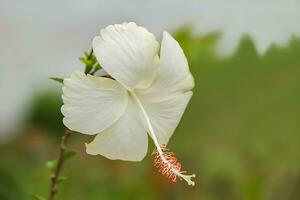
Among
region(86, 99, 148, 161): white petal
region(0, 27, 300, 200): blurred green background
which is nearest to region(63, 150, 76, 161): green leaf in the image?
region(86, 99, 148, 161): white petal

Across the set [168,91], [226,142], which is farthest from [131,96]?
[226,142]

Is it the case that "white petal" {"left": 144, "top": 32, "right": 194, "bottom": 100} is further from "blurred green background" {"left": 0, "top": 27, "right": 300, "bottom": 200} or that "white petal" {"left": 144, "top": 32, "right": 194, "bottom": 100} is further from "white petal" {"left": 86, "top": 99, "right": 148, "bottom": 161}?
"blurred green background" {"left": 0, "top": 27, "right": 300, "bottom": 200}

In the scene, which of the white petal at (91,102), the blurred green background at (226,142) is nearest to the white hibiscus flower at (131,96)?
the white petal at (91,102)

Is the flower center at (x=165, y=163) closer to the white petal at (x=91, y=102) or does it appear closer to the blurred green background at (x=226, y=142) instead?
the white petal at (x=91, y=102)

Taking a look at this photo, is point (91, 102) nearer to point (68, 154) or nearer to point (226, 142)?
point (68, 154)

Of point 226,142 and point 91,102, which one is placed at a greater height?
point 91,102

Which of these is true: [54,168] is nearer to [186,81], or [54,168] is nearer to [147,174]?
[186,81]

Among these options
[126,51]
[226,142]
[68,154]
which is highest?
[126,51]

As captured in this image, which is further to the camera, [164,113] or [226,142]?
[226,142]
